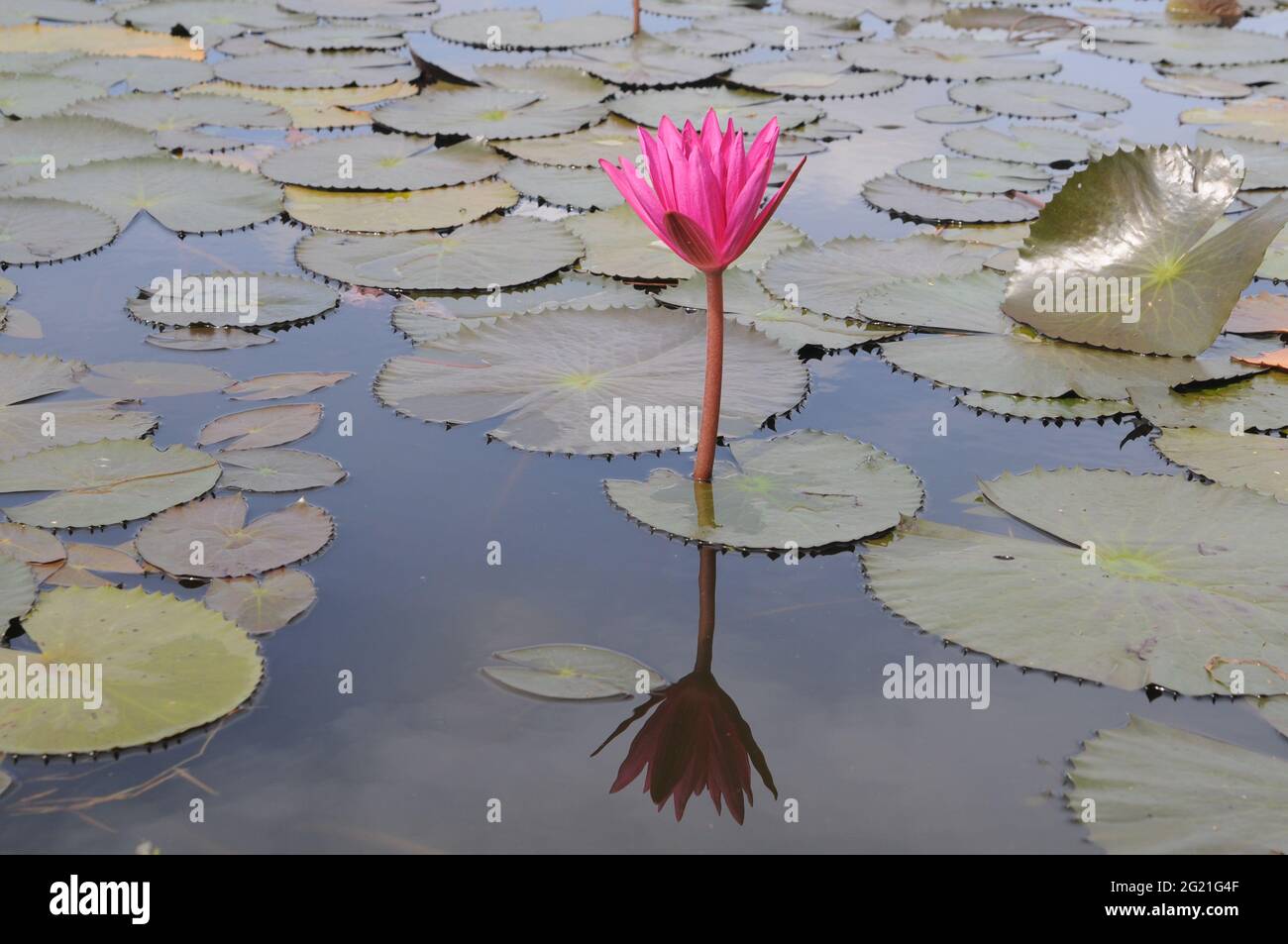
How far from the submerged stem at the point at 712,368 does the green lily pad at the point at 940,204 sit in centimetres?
207

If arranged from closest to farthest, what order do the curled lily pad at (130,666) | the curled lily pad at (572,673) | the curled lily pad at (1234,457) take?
the curled lily pad at (130,666)
the curled lily pad at (572,673)
the curled lily pad at (1234,457)

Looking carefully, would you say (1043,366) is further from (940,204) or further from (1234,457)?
(940,204)

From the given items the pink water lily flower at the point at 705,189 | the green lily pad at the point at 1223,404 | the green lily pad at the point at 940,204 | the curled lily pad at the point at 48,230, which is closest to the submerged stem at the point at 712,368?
the pink water lily flower at the point at 705,189

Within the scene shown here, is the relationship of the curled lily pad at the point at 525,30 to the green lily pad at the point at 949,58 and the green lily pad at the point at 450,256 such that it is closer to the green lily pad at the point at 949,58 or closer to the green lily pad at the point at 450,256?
the green lily pad at the point at 949,58

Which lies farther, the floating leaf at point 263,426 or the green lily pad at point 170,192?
the green lily pad at point 170,192

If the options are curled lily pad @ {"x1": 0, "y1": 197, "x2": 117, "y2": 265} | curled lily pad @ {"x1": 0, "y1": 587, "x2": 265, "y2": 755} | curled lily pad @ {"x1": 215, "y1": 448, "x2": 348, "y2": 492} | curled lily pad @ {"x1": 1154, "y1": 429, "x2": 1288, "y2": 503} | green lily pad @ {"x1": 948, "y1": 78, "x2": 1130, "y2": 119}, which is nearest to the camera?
curled lily pad @ {"x1": 0, "y1": 587, "x2": 265, "y2": 755}

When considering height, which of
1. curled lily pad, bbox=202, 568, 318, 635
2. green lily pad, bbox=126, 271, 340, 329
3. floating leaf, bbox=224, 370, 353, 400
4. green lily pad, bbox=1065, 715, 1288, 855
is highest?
green lily pad, bbox=126, 271, 340, 329

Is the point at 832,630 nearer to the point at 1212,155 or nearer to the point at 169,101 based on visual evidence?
the point at 1212,155

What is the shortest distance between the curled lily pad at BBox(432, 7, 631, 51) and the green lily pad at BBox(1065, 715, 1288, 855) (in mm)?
5205

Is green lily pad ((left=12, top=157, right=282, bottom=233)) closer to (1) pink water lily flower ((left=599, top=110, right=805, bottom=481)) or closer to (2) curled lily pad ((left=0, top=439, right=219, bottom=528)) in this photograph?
(2) curled lily pad ((left=0, top=439, right=219, bottom=528))

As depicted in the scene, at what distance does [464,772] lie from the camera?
6.18 feet

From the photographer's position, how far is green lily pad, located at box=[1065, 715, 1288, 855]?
1761mm

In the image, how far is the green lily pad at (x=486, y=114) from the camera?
4.98 m

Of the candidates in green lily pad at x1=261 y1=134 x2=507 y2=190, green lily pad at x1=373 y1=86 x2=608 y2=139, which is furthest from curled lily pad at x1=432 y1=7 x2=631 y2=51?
green lily pad at x1=261 y1=134 x2=507 y2=190
